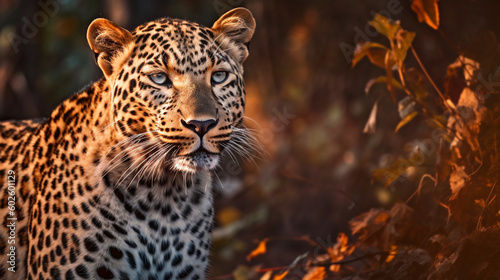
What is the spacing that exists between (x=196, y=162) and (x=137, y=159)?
485mm

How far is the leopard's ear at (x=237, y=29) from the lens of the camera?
5242 millimetres

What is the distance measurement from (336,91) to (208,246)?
6.05 meters

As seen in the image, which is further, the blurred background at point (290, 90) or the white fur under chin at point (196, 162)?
the blurred background at point (290, 90)

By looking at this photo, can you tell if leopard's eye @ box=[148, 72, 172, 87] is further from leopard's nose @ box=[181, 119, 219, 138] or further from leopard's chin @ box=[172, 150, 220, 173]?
leopard's chin @ box=[172, 150, 220, 173]

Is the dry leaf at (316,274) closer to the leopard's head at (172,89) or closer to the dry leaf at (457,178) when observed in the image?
the dry leaf at (457,178)

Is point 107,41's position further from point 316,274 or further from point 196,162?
point 316,274

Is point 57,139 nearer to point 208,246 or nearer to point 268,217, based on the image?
point 208,246

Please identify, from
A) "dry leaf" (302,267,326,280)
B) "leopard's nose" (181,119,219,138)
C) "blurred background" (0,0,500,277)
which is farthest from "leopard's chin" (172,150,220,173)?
"blurred background" (0,0,500,277)

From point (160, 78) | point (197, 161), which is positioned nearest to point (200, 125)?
point (197, 161)

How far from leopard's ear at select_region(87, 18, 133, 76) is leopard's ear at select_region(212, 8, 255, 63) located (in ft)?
2.15

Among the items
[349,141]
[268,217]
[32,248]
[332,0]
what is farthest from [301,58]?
[32,248]

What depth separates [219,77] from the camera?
5.00 m

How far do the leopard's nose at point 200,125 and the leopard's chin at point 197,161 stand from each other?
0.48 ft

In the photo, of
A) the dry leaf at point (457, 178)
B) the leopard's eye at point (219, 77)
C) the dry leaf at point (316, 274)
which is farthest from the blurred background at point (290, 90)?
the leopard's eye at point (219, 77)
